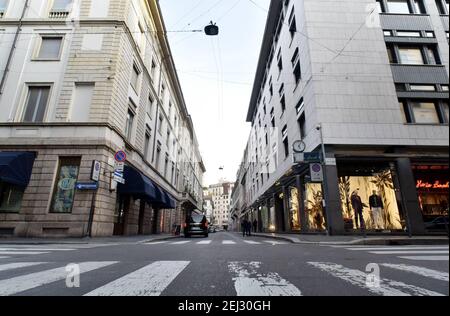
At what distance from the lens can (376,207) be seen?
13586 mm

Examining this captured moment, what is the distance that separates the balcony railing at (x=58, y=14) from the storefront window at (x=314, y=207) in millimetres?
18881

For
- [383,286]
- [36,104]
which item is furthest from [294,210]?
[36,104]

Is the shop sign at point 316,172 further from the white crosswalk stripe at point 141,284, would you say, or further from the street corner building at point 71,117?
the white crosswalk stripe at point 141,284

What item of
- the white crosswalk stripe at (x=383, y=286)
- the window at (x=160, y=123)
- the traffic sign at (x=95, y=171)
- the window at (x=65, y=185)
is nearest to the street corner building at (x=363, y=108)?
the white crosswalk stripe at (x=383, y=286)

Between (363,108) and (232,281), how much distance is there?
1400 cm

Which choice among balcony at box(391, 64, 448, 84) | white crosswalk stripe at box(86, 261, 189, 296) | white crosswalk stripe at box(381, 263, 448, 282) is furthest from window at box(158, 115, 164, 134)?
white crosswalk stripe at box(381, 263, 448, 282)

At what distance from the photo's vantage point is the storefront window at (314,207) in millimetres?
14552

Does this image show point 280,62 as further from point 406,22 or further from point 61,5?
point 61,5

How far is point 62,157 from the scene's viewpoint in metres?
13.1

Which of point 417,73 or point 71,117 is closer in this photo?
point 71,117

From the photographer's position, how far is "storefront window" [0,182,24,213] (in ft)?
40.7
